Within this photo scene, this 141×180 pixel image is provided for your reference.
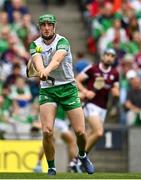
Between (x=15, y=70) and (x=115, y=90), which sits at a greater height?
(x=15, y=70)

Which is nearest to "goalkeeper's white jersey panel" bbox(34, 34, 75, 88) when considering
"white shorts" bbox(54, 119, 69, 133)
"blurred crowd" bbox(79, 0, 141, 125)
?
"white shorts" bbox(54, 119, 69, 133)

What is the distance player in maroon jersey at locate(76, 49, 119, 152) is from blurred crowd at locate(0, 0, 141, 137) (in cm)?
96

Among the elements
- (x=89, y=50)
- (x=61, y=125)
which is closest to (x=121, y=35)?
(x=89, y=50)

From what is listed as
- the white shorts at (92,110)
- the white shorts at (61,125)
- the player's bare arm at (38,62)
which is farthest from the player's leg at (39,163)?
the player's bare arm at (38,62)

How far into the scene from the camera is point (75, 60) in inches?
923

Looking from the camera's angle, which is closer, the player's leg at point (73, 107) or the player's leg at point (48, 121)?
the player's leg at point (48, 121)

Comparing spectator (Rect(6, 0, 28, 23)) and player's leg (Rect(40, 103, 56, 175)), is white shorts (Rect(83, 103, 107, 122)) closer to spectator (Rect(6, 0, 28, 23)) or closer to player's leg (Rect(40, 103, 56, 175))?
player's leg (Rect(40, 103, 56, 175))

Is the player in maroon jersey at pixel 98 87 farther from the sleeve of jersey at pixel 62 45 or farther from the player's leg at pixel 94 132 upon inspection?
the sleeve of jersey at pixel 62 45

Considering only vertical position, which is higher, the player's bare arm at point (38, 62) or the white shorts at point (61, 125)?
the player's bare arm at point (38, 62)

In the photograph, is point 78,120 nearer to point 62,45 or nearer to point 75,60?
point 62,45

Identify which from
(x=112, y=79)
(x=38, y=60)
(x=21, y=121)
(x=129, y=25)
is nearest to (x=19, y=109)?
(x=21, y=121)

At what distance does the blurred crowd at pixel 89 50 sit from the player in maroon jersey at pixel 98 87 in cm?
96

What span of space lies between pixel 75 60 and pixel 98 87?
18.9 ft

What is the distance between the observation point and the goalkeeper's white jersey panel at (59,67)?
14.3m
